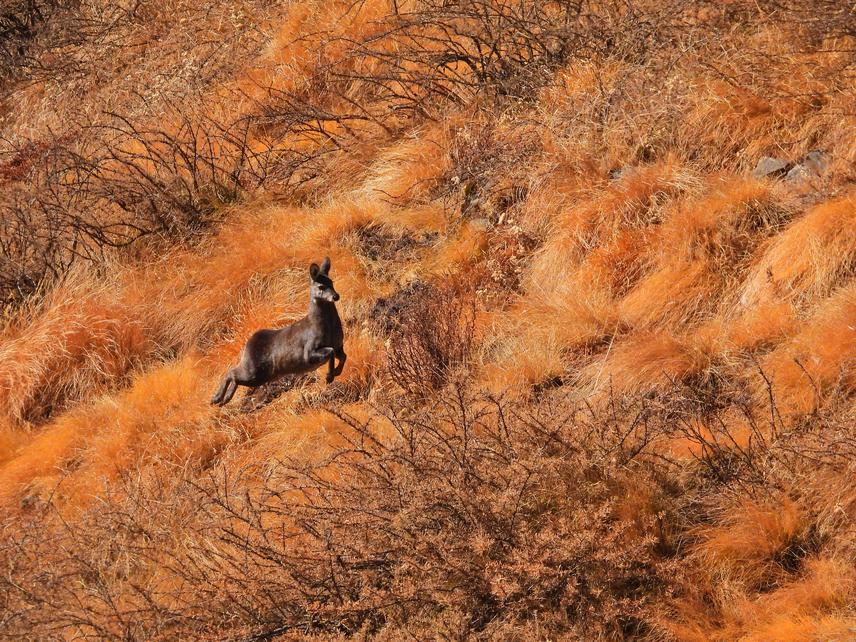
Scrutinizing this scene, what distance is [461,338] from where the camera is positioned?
23.3 ft

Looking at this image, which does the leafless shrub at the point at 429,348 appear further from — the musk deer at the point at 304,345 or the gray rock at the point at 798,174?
the gray rock at the point at 798,174

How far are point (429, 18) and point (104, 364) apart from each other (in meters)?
4.68

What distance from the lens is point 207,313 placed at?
28.0 feet

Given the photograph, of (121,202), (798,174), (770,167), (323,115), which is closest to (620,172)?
(770,167)

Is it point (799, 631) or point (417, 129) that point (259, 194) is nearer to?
point (417, 129)

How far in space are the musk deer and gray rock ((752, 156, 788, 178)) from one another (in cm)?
323

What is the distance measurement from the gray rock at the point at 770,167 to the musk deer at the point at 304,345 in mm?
3234

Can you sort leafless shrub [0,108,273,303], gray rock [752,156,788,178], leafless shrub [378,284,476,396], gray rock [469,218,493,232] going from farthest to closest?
leafless shrub [0,108,273,303] → gray rock [469,218,493,232] → gray rock [752,156,788,178] → leafless shrub [378,284,476,396]

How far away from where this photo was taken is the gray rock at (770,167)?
751 centimetres

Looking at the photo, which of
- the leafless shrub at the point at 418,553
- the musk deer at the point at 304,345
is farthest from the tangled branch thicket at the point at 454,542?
the musk deer at the point at 304,345

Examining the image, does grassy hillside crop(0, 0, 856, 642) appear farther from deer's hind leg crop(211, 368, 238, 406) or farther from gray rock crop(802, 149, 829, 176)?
deer's hind leg crop(211, 368, 238, 406)

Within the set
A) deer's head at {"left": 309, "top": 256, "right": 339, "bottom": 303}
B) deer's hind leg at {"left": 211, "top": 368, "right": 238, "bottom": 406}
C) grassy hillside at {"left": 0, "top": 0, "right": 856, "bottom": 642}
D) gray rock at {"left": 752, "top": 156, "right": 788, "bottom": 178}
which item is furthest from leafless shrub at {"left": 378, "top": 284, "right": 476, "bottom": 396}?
gray rock at {"left": 752, "top": 156, "right": 788, "bottom": 178}

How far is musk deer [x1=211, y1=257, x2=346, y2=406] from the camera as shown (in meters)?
5.95

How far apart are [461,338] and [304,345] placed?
1.28 meters
